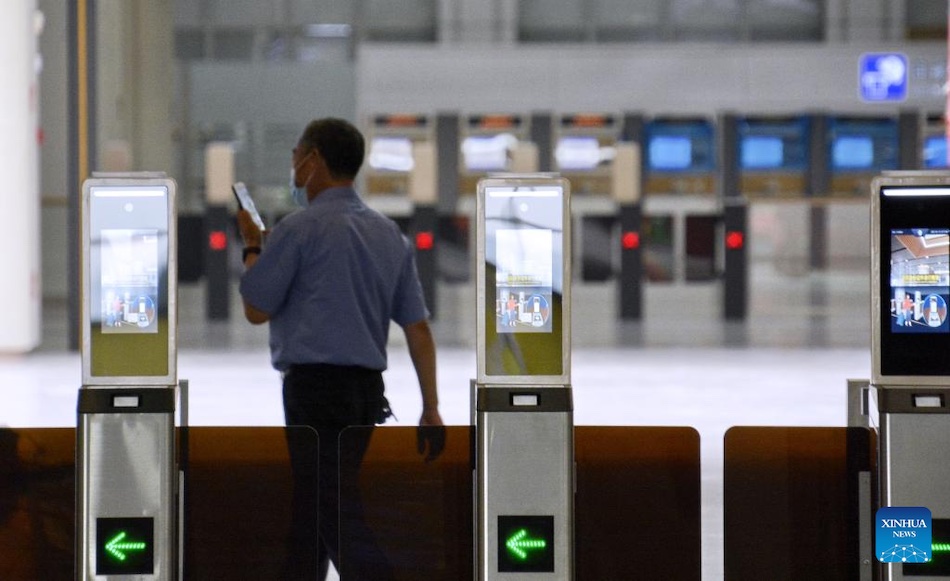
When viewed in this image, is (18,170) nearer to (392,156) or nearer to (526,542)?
(392,156)

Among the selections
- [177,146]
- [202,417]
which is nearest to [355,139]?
[202,417]

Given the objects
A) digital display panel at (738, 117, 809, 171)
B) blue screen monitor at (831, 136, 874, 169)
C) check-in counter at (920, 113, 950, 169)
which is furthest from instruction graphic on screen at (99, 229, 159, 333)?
check-in counter at (920, 113, 950, 169)

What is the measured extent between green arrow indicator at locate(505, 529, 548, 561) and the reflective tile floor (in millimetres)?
1258

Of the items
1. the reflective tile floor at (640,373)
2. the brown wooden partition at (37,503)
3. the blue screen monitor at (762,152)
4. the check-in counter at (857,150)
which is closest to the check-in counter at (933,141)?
the check-in counter at (857,150)

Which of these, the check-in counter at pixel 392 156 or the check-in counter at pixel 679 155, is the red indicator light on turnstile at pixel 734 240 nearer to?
the check-in counter at pixel 679 155

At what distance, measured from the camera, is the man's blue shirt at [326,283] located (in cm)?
416

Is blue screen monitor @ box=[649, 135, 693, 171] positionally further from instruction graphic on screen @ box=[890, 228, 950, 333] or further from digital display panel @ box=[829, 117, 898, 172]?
instruction graphic on screen @ box=[890, 228, 950, 333]

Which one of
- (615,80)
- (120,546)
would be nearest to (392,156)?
(615,80)

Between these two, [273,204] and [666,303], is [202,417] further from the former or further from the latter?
[273,204]

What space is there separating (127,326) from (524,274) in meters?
0.97

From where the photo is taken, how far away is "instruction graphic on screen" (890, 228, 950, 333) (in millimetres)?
3885

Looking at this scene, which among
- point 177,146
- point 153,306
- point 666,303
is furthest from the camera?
point 177,146

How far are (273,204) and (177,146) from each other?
61.2 inches

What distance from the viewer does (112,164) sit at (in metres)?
9.09
